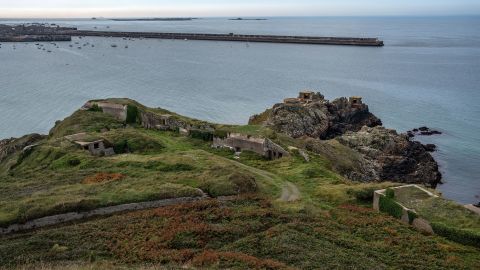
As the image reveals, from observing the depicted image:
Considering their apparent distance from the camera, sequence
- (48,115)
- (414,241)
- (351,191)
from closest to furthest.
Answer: (414,241)
(351,191)
(48,115)

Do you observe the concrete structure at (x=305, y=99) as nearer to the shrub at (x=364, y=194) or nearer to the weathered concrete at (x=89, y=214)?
the shrub at (x=364, y=194)

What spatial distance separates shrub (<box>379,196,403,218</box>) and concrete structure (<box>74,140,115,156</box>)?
25.3 metres

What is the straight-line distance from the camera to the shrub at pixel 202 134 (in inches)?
1937

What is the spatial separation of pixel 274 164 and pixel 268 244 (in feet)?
58.1

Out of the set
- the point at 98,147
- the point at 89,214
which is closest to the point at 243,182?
the point at 89,214

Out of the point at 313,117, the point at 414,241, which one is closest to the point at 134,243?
the point at 414,241

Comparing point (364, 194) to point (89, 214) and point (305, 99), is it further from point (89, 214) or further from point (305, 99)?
point (305, 99)

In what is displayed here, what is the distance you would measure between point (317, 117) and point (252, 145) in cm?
2933

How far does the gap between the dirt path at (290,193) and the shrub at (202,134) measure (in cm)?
1545

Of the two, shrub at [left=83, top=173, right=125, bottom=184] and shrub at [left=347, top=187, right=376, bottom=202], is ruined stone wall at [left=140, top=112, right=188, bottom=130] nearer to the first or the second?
shrub at [left=83, top=173, right=125, bottom=184]

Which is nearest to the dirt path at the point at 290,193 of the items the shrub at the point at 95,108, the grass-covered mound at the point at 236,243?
the grass-covered mound at the point at 236,243

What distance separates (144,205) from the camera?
29.3 metres

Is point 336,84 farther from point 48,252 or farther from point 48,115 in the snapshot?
point 48,252

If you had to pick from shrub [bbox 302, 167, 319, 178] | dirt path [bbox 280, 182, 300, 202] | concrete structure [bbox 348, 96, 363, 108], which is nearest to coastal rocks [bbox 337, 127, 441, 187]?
concrete structure [bbox 348, 96, 363, 108]
